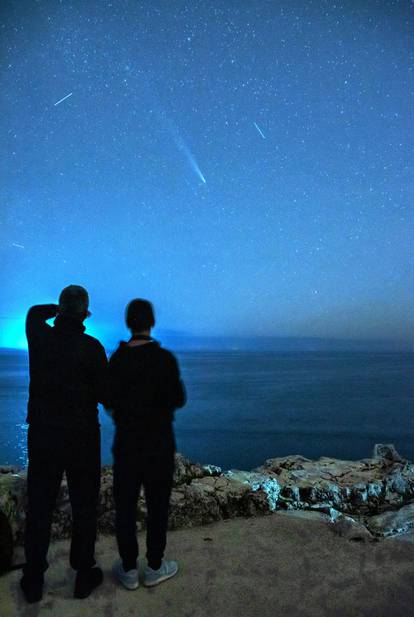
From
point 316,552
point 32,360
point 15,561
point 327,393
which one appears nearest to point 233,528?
point 316,552

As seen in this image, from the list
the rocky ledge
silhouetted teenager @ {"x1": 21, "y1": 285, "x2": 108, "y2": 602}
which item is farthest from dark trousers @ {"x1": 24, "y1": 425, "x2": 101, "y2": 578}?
the rocky ledge

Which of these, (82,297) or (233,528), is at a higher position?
(82,297)

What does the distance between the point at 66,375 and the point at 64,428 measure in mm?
376

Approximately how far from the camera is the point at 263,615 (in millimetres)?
2895

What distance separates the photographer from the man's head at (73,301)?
302 cm

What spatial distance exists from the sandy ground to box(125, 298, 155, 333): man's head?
2002mm

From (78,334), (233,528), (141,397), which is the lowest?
(233,528)

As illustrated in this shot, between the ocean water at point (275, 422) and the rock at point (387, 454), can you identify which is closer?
the rock at point (387, 454)

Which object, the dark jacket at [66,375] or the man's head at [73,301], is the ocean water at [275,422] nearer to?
the dark jacket at [66,375]

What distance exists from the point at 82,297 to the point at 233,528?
2.90 metres

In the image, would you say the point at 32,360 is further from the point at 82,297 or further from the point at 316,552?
the point at 316,552

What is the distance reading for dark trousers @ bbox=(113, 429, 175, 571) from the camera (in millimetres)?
3002

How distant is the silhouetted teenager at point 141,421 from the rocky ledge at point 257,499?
1218 millimetres

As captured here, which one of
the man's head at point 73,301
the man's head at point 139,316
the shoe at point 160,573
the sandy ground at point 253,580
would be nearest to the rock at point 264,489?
the sandy ground at point 253,580
